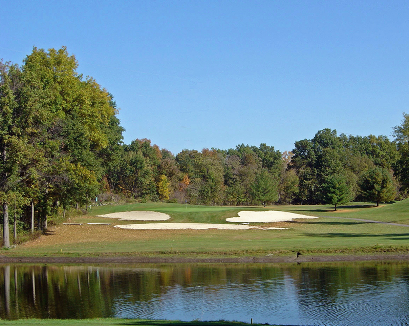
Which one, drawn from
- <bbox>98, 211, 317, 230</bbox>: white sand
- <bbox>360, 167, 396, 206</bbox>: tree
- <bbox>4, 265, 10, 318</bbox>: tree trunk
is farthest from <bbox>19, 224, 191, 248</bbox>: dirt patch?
<bbox>360, 167, 396, 206</bbox>: tree

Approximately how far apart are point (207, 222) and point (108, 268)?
22.5 meters

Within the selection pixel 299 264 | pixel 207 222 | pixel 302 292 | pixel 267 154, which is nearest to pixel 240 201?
pixel 267 154

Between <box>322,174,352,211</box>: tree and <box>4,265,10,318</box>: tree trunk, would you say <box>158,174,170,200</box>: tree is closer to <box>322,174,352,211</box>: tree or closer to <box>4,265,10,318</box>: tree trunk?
<box>322,174,352,211</box>: tree

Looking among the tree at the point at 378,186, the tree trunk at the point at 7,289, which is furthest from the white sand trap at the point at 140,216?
the tree at the point at 378,186

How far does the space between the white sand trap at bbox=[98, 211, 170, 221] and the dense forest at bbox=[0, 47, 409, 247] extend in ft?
11.8

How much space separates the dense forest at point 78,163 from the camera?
96.7 ft

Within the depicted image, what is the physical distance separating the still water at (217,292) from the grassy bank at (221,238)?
7.67ft

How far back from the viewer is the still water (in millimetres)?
14172

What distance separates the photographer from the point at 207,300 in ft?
52.9

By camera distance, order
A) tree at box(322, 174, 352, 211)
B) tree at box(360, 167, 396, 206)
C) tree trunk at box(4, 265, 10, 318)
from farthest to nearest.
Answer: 1. tree at box(360, 167, 396, 206)
2. tree at box(322, 174, 352, 211)
3. tree trunk at box(4, 265, 10, 318)

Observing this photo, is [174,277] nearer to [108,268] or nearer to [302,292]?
[108,268]

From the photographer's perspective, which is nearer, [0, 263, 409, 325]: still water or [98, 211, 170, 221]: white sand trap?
[0, 263, 409, 325]: still water

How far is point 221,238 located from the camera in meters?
33.0

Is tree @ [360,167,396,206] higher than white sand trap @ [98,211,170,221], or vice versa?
tree @ [360,167,396,206]
